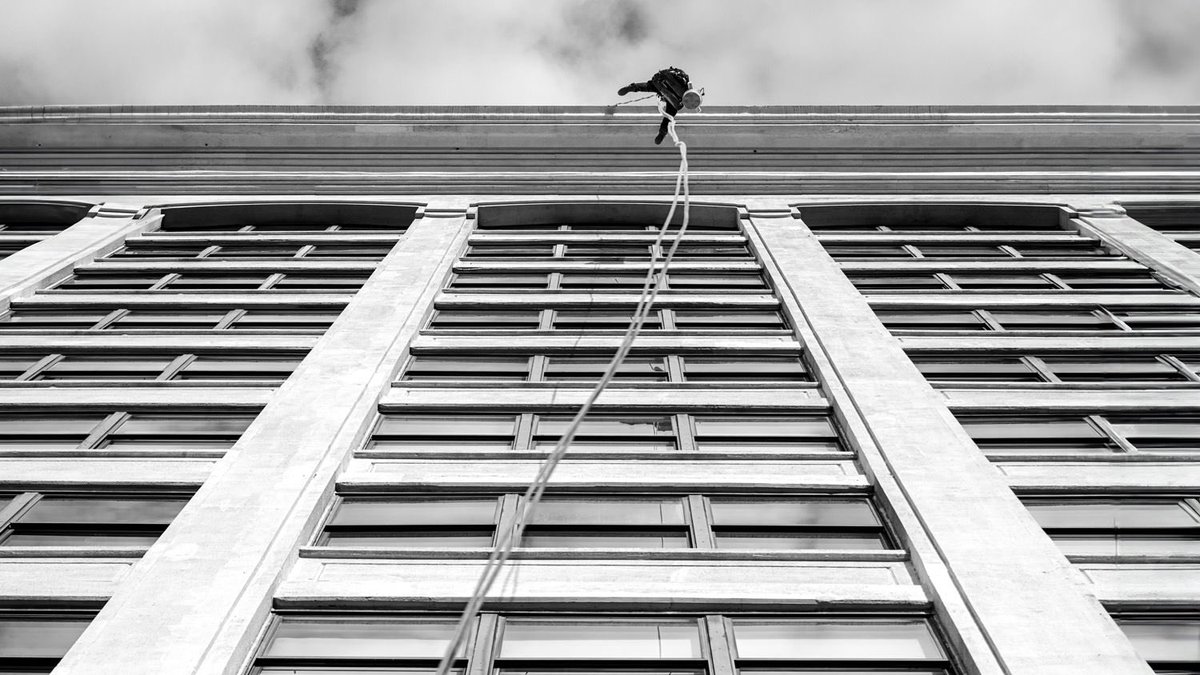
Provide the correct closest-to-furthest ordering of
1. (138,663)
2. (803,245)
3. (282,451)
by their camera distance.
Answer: (138,663) → (282,451) → (803,245)

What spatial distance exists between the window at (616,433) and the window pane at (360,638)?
291 centimetres

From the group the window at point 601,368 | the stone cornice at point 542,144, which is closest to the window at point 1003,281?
the window at point 601,368

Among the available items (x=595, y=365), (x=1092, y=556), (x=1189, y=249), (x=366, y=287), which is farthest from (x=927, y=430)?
(x=1189, y=249)

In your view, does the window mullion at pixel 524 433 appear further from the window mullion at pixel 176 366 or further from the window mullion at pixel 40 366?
the window mullion at pixel 40 366

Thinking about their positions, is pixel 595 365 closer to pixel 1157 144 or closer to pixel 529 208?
pixel 529 208

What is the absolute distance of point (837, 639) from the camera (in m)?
8.12

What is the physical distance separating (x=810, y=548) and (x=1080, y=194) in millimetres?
16156

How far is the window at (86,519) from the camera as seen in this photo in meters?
9.55

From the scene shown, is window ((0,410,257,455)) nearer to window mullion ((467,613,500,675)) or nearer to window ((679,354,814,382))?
window mullion ((467,613,500,675))

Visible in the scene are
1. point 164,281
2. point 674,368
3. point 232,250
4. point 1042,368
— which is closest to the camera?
point 674,368

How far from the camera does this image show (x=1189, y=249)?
766 inches

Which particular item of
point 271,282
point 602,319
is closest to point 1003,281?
point 602,319

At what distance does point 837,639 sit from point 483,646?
2.69 m

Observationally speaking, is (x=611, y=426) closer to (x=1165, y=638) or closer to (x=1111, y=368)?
(x=1165, y=638)
